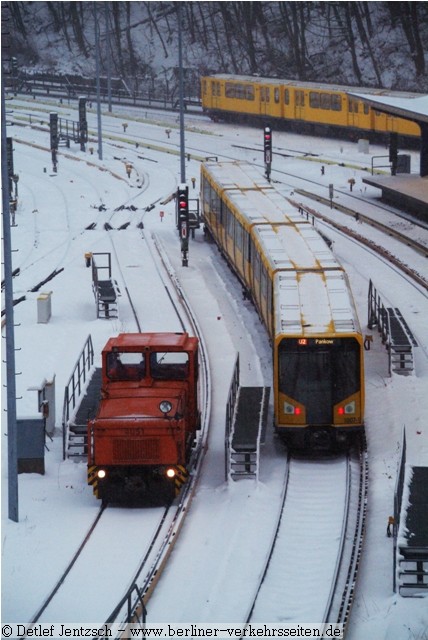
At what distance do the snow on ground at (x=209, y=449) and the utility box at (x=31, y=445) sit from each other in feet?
0.81

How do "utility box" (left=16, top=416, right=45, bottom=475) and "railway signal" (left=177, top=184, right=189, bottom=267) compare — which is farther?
"railway signal" (left=177, top=184, right=189, bottom=267)

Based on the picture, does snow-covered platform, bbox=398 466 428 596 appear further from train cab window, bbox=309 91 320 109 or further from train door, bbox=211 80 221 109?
train door, bbox=211 80 221 109

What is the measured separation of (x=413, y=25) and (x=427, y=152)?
52.6m

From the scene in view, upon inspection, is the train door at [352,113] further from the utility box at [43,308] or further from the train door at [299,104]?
the utility box at [43,308]

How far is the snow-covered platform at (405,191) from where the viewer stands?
47469mm

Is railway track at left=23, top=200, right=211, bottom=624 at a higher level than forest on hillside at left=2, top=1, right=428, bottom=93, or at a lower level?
lower

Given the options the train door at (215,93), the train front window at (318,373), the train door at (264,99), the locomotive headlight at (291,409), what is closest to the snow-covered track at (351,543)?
the train front window at (318,373)

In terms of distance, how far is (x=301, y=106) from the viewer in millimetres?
71938

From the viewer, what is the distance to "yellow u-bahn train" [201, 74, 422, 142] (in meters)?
65.5

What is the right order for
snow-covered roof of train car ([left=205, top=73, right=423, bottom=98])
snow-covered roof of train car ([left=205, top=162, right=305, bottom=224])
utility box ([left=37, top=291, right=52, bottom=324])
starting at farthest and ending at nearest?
snow-covered roof of train car ([left=205, top=73, right=423, bottom=98])
utility box ([left=37, top=291, right=52, bottom=324])
snow-covered roof of train car ([left=205, top=162, right=305, bottom=224])

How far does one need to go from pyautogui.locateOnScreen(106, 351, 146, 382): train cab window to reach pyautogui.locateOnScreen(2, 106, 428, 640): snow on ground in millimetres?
1958

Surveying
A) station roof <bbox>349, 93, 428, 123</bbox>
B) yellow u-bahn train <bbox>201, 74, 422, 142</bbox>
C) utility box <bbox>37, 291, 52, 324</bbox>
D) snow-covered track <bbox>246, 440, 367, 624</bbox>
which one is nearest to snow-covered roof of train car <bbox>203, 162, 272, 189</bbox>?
utility box <bbox>37, 291, 52, 324</bbox>

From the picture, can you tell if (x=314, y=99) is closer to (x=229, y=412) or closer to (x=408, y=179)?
(x=408, y=179)

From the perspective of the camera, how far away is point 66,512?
1952 centimetres
